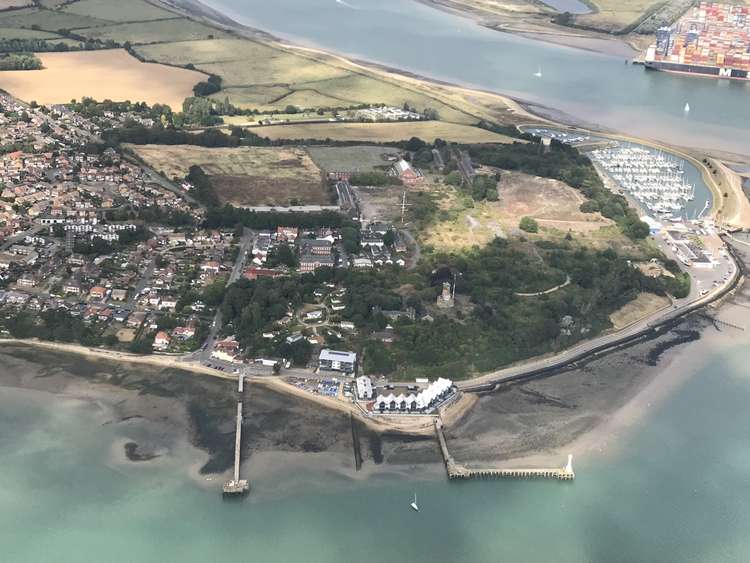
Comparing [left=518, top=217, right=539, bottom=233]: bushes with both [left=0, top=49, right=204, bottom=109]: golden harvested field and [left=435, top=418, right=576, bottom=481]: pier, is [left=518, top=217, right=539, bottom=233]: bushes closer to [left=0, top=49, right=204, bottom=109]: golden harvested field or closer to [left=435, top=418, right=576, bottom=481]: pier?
[left=435, top=418, right=576, bottom=481]: pier

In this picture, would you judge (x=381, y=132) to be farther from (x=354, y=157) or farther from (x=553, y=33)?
(x=553, y=33)

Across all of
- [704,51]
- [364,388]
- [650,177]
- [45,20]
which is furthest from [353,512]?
[45,20]

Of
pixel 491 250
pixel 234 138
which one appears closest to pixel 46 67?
pixel 234 138

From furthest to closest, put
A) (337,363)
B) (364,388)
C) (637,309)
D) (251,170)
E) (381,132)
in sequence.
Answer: (381,132) → (251,170) → (637,309) → (337,363) → (364,388)

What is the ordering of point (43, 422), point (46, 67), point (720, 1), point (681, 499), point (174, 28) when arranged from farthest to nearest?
1. point (720, 1)
2. point (174, 28)
3. point (46, 67)
4. point (43, 422)
5. point (681, 499)

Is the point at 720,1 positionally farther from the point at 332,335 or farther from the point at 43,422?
the point at 43,422

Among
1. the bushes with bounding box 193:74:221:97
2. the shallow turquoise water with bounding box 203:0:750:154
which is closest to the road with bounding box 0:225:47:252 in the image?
the bushes with bounding box 193:74:221:97
